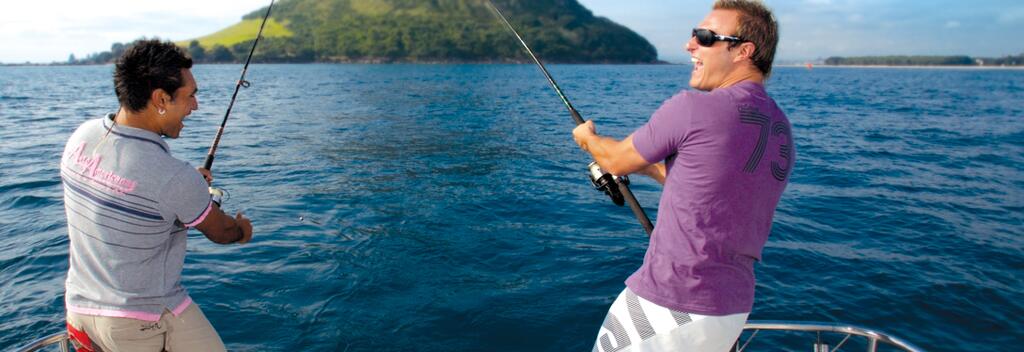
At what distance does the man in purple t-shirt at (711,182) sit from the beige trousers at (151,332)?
2146 mm

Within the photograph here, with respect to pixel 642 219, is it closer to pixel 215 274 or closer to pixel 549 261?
pixel 549 261

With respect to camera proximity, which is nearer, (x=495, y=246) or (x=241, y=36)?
(x=495, y=246)

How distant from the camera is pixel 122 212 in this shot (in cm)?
274

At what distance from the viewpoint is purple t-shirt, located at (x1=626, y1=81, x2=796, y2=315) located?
2.36 metres

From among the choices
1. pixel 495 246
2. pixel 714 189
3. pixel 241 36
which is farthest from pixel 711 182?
pixel 241 36

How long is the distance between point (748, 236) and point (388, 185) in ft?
37.7

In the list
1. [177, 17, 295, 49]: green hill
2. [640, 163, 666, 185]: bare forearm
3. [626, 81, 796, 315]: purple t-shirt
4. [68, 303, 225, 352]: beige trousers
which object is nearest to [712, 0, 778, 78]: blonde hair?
[626, 81, 796, 315]: purple t-shirt

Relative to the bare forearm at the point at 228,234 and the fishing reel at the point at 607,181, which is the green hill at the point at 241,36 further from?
the fishing reel at the point at 607,181

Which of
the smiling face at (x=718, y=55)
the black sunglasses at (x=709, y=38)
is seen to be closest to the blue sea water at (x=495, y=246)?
the smiling face at (x=718, y=55)

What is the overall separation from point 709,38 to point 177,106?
97.1 inches

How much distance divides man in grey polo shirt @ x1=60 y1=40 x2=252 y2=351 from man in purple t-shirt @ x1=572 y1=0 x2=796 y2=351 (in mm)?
1974

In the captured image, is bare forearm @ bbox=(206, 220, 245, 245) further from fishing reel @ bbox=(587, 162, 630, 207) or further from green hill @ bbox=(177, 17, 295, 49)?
green hill @ bbox=(177, 17, 295, 49)

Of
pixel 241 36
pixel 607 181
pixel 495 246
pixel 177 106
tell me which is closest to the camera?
pixel 177 106

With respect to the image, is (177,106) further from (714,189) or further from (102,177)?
(714,189)
